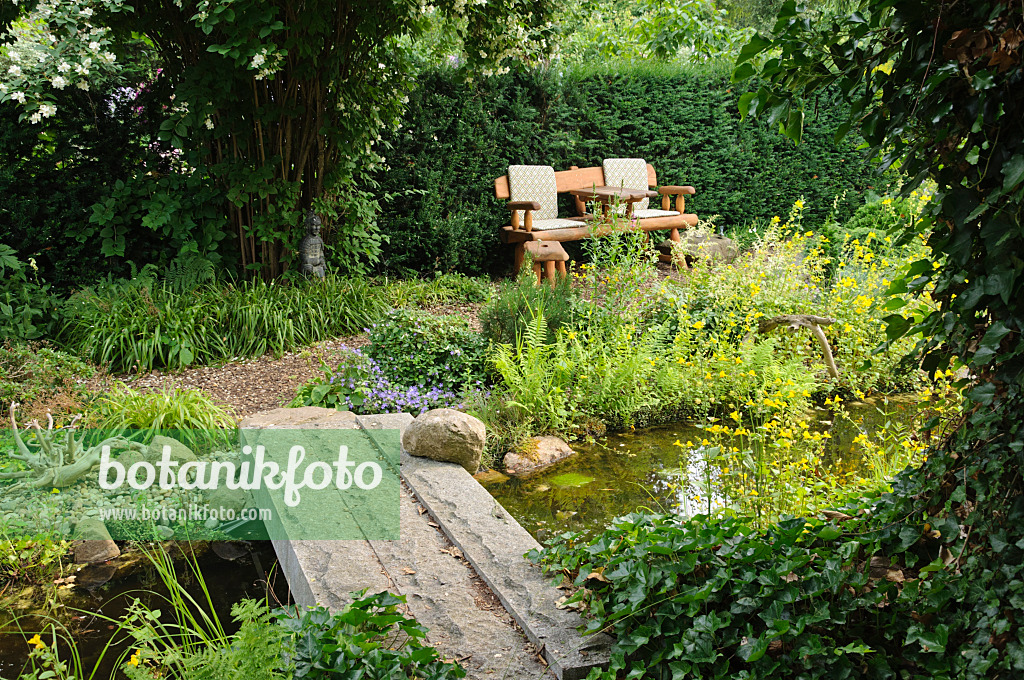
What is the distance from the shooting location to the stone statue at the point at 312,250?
242 inches

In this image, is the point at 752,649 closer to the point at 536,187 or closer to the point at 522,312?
the point at 522,312

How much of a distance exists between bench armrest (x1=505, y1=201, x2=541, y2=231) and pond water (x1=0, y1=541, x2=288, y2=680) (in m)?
4.47

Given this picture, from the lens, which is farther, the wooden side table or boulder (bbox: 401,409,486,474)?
the wooden side table

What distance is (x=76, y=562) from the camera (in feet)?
9.94

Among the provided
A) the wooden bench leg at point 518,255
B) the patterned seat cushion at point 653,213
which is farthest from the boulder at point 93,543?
the patterned seat cushion at point 653,213

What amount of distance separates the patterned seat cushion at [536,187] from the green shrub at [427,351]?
280 centimetres

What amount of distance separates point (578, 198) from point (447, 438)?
198 inches

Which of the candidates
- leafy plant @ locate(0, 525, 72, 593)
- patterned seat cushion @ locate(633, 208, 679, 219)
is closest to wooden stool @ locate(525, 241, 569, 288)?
patterned seat cushion @ locate(633, 208, 679, 219)

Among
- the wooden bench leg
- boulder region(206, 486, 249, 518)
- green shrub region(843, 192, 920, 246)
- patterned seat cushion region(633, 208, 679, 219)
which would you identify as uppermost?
patterned seat cushion region(633, 208, 679, 219)

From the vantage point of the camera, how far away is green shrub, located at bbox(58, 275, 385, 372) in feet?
16.6

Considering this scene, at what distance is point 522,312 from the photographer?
4.96 meters

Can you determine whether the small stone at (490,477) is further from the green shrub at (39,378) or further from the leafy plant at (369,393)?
the green shrub at (39,378)

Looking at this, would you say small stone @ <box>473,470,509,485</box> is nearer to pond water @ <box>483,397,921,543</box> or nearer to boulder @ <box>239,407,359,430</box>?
pond water @ <box>483,397,921,543</box>

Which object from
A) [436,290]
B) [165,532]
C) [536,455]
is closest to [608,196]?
[436,290]
